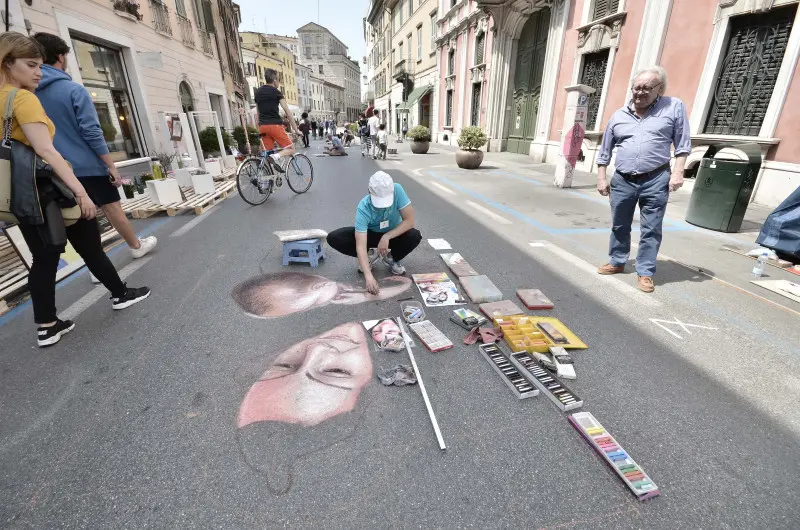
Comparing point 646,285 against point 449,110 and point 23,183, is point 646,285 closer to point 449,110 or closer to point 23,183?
point 23,183

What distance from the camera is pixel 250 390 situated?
2.14 m

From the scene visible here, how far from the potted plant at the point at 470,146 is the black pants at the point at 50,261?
9.75 metres

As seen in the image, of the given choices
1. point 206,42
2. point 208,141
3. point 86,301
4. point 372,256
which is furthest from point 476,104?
point 86,301

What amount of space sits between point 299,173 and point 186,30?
10819mm

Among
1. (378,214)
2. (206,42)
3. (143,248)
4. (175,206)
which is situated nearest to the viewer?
(378,214)

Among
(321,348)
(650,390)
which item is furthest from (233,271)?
(650,390)

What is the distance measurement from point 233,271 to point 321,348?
6.13ft

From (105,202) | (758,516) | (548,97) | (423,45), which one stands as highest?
(423,45)

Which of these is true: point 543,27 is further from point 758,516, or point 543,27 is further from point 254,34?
point 254,34

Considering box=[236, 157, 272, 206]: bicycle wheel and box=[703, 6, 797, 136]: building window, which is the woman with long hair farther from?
box=[703, 6, 797, 136]: building window

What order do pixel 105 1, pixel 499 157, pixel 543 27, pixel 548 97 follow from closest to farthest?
pixel 105 1
pixel 548 97
pixel 543 27
pixel 499 157

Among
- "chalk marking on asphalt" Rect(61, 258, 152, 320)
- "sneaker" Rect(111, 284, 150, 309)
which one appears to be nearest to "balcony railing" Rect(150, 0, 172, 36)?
"chalk marking on asphalt" Rect(61, 258, 152, 320)

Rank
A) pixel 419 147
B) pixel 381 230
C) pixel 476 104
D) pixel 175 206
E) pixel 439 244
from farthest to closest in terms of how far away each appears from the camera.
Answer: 1. pixel 476 104
2. pixel 419 147
3. pixel 175 206
4. pixel 439 244
5. pixel 381 230

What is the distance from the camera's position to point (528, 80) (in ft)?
47.5
